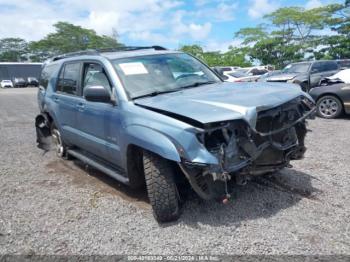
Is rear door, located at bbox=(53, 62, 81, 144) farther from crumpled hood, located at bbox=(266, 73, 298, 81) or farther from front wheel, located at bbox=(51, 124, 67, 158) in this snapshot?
crumpled hood, located at bbox=(266, 73, 298, 81)

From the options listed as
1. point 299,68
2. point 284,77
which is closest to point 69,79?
point 284,77

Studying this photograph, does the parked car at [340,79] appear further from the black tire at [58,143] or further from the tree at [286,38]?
the tree at [286,38]

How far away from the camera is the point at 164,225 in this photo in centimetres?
348

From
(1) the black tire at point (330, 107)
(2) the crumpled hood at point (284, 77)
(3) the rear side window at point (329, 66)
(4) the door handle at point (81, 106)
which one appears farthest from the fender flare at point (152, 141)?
(3) the rear side window at point (329, 66)

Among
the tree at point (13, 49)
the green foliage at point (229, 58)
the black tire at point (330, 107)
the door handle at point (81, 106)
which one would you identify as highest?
the tree at point (13, 49)

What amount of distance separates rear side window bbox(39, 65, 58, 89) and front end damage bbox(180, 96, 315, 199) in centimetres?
385

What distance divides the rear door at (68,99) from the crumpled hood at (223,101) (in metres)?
1.63

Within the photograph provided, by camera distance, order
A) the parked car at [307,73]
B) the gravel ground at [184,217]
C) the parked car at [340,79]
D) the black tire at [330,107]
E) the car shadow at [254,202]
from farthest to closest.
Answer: the parked car at [307,73] < the parked car at [340,79] < the black tire at [330,107] < the car shadow at [254,202] < the gravel ground at [184,217]

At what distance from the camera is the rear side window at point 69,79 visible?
505cm

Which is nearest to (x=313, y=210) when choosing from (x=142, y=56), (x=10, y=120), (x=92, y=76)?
(x=142, y=56)

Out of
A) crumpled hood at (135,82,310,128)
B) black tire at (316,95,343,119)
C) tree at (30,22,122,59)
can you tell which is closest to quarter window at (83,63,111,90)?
crumpled hood at (135,82,310,128)

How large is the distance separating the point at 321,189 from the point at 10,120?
10.6 meters

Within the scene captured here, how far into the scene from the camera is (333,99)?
8.96 metres

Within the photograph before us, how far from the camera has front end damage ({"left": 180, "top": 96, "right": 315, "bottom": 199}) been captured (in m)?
3.11
